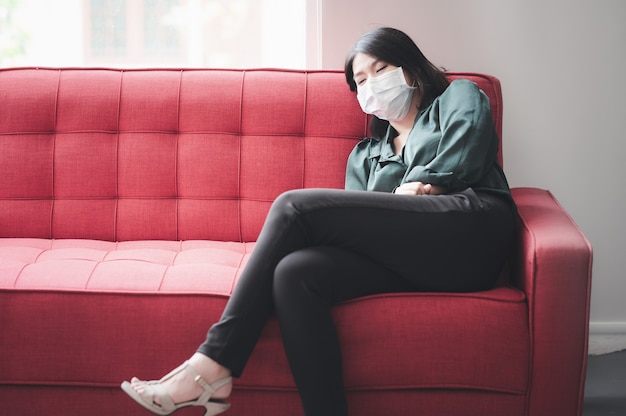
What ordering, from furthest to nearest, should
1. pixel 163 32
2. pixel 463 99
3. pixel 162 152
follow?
pixel 163 32
pixel 162 152
pixel 463 99

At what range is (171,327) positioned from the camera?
145cm

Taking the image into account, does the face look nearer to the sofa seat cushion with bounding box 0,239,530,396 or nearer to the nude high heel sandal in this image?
the sofa seat cushion with bounding box 0,239,530,396

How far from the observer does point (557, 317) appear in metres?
1.42

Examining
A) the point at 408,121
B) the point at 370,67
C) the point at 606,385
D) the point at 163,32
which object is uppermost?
the point at 163,32

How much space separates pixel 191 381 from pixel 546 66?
5.30 feet

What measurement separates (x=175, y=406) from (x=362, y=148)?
0.92 m

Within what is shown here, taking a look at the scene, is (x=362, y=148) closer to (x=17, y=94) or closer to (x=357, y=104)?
(x=357, y=104)

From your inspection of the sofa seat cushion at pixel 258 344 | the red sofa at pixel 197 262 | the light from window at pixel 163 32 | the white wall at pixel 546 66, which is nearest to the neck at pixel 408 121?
the red sofa at pixel 197 262

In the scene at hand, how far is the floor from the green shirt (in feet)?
2.26

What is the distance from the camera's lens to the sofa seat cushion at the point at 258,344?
4.69ft

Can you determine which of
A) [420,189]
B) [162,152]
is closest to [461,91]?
[420,189]

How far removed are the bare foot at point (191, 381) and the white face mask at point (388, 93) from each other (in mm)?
846

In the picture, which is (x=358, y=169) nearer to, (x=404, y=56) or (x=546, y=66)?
(x=404, y=56)

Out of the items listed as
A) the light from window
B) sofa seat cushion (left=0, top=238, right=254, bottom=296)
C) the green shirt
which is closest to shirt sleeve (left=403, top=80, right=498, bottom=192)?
the green shirt
